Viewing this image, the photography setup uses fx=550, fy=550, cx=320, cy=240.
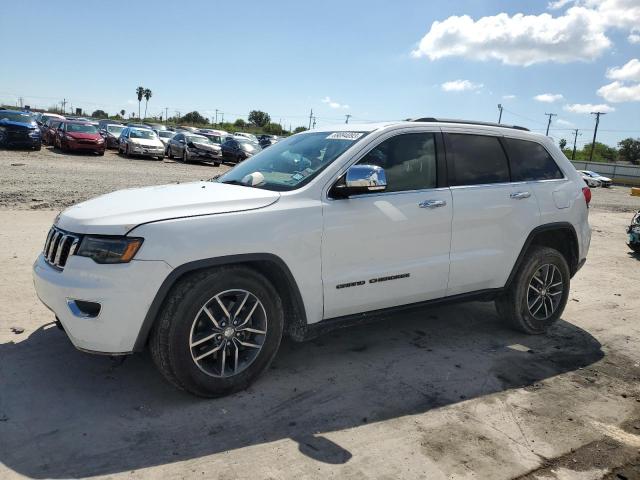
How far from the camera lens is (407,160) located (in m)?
4.41

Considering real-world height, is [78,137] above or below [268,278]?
above

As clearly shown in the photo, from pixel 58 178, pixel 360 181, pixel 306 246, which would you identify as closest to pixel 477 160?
pixel 360 181

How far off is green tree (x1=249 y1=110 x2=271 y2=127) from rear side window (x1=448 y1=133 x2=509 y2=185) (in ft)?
373

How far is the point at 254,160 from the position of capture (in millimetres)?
4762

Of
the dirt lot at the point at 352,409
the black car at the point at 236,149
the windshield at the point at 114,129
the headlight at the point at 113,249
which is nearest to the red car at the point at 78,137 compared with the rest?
the windshield at the point at 114,129

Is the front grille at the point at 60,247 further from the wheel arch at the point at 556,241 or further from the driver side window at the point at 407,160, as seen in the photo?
the wheel arch at the point at 556,241

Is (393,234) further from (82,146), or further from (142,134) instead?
(142,134)

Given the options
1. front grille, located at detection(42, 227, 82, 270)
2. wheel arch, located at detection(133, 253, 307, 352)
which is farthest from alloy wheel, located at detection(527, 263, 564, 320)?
front grille, located at detection(42, 227, 82, 270)

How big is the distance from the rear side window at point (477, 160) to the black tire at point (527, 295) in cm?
83

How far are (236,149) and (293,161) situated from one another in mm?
24309

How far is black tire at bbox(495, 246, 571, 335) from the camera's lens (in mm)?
5137

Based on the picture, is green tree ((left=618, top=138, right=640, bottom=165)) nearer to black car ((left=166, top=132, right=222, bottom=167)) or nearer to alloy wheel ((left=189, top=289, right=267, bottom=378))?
black car ((left=166, top=132, right=222, bottom=167))

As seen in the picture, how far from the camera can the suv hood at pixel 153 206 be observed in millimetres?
3326

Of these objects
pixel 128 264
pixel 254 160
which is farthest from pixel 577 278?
pixel 128 264
